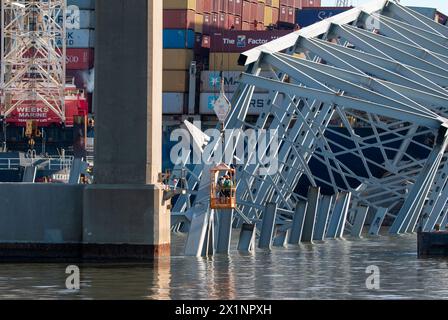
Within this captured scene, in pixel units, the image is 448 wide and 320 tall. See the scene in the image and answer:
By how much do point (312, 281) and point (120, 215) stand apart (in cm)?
681

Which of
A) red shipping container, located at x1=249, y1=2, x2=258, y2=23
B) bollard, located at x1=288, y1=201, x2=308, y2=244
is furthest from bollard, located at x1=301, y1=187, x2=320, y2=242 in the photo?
red shipping container, located at x1=249, y1=2, x2=258, y2=23

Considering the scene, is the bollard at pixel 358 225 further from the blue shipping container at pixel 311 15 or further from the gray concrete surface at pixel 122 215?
the blue shipping container at pixel 311 15

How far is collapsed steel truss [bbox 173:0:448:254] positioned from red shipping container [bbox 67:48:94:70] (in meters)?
45.6

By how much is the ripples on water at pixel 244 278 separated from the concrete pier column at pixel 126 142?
116 centimetres

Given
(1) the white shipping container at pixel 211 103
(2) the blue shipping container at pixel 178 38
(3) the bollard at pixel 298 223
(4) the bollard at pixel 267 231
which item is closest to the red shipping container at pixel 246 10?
(2) the blue shipping container at pixel 178 38

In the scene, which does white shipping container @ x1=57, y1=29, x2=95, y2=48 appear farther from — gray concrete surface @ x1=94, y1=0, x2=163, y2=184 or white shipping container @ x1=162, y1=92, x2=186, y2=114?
gray concrete surface @ x1=94, y1=0, x2=163, y2=184

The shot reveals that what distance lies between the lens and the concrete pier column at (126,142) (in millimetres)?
48844

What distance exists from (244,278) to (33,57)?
79080 millimetres

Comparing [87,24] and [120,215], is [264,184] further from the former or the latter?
[87,24]

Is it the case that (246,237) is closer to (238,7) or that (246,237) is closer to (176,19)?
(176,19)

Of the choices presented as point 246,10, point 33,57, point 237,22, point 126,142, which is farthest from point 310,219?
point 246,10

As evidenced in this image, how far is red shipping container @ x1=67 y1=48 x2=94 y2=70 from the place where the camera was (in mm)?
124375

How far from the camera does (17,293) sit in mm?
40844

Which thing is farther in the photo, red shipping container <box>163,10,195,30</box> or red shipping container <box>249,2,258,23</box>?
red shipping container <box>249,2,258,23</box>
